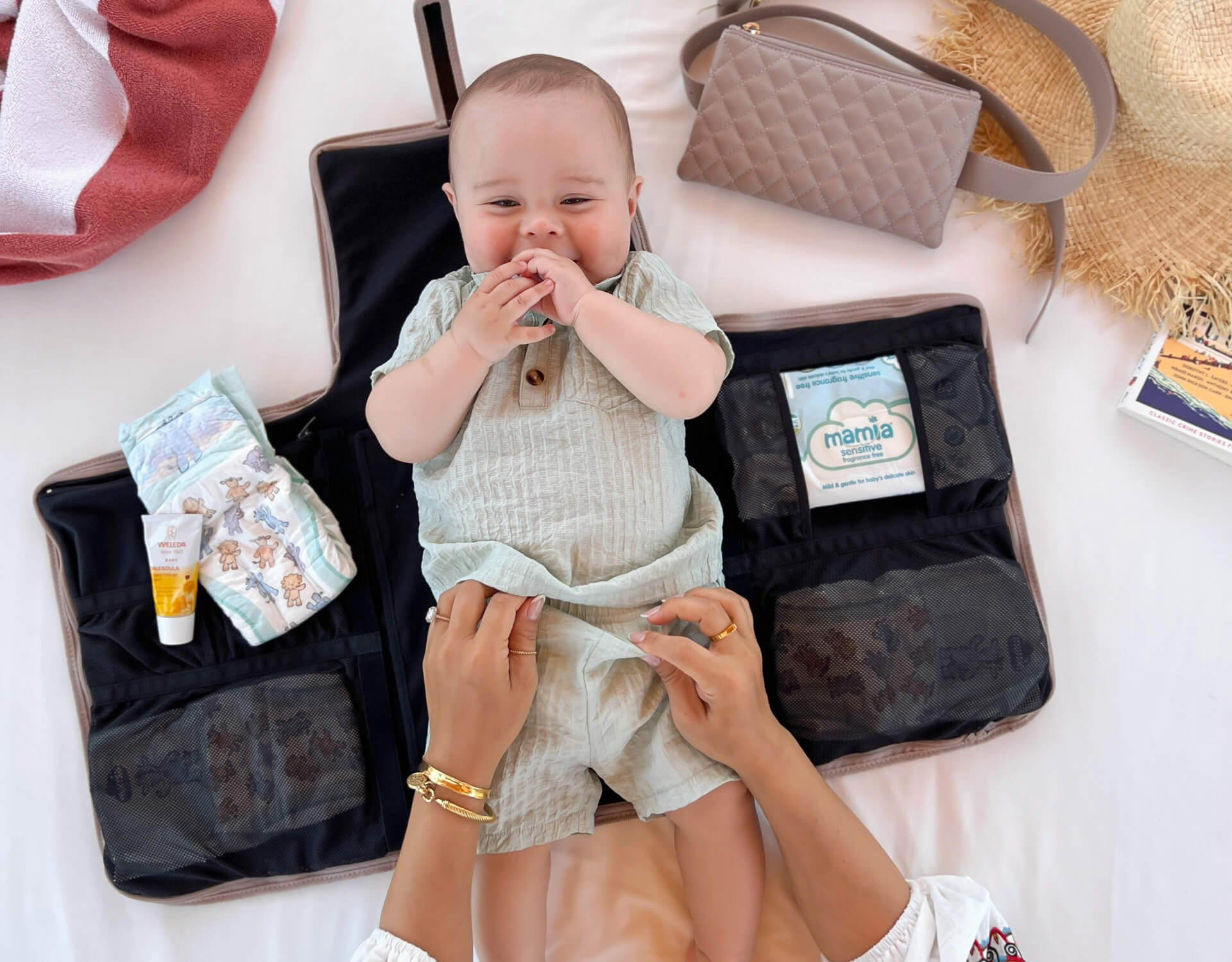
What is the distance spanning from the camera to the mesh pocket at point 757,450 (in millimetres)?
1344

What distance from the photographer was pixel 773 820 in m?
1.17

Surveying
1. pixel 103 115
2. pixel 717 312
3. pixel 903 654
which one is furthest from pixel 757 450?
pixel 103 115

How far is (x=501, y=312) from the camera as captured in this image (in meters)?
1.06

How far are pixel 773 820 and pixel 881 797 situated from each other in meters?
0.29

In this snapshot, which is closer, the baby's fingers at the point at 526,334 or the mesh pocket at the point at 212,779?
the baby's fingers at the point at 526,334

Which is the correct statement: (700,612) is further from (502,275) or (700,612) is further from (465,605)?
(502,275)

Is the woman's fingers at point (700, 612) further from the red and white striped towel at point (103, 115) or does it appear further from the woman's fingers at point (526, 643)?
the red and white striped towel at point (103, 115)

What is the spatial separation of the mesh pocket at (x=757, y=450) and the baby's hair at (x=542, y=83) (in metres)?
0.39

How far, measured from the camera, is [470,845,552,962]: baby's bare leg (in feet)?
3.89

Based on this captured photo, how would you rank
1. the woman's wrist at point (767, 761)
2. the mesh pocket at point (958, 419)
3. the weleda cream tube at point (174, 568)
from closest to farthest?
the woman's wrist at point (767, 761), the weleda cream tube at point (174, 568), the mesh pocket at point (958, 419)

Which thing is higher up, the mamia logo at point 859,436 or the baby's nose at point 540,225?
the baby's nose at point 540,225

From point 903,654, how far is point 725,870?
41cm

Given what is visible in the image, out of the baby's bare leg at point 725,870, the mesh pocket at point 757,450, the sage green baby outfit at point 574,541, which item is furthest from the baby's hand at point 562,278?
the baby's bare leg at point 725,870

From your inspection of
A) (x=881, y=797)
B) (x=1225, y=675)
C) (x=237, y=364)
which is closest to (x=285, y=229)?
(x=237, y=364)
